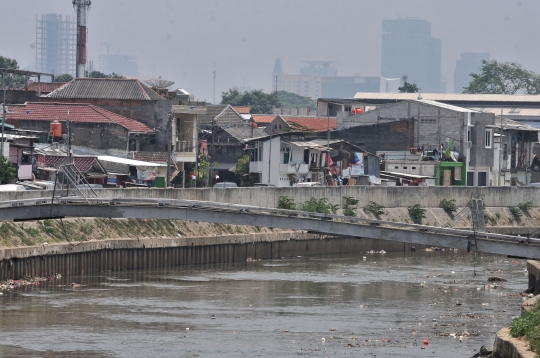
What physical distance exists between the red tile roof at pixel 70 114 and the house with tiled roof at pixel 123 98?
2.97m

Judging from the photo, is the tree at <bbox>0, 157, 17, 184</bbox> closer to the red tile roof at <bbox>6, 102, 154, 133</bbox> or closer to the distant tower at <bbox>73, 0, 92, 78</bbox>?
the red tile roof at <bbox>6, 102, 154, 133</bbox>

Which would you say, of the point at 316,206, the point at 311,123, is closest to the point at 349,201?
the point at 316,206

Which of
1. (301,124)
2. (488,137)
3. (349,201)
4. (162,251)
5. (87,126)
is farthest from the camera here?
(301,124)

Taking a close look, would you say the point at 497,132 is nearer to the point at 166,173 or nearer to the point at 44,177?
the point at 166,173

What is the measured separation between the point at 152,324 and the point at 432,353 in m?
10.2

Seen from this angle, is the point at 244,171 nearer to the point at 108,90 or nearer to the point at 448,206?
the point at 108,90

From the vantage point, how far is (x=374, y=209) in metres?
73.1

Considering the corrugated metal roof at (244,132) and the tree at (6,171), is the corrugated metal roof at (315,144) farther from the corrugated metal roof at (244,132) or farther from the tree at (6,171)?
the tree at (6,171)

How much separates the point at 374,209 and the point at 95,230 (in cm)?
2388

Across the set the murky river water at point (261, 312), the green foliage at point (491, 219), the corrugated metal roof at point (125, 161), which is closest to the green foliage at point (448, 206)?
the green foliage at point (491, 219)

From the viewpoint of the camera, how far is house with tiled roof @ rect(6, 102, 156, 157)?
75.9m

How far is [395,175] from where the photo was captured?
89.3 metres

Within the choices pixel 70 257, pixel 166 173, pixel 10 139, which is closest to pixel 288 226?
pixel 70 257

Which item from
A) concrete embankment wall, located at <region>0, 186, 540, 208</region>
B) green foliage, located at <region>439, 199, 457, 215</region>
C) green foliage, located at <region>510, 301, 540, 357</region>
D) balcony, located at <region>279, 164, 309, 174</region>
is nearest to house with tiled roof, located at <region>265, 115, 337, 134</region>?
balcony, located at <region>279, 164, 309, 174</region>
